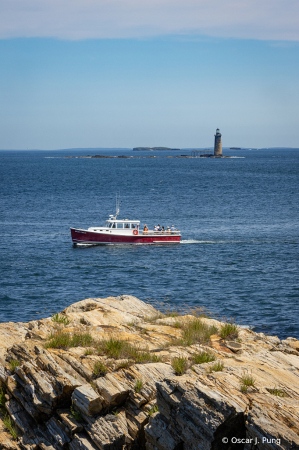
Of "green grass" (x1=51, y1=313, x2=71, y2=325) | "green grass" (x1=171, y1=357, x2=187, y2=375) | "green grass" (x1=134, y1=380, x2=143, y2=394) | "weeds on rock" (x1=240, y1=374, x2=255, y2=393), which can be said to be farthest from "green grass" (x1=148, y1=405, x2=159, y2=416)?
"green grass" (x1=51, y1=313, x2=71, y2=325)

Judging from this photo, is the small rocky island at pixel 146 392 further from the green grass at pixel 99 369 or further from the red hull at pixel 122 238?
the red hull at pixel 122 238

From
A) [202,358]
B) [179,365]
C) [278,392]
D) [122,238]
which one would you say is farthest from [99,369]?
[122,238]

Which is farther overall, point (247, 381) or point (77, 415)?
point (77, 415)

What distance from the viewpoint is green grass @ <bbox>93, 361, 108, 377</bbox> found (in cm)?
952

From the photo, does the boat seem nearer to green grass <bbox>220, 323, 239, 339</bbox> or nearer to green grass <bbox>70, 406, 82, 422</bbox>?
green grass <bbox>220, 323, 239, 339</bbox>

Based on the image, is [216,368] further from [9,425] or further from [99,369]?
[9,425]

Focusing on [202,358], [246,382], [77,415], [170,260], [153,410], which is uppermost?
[246,382]

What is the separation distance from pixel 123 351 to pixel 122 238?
3487cm

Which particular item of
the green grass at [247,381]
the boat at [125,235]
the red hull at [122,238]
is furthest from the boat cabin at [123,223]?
the green grass at [247,381]

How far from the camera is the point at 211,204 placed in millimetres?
71312

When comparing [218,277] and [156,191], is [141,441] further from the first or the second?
[156,191]

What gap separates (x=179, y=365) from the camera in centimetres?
921

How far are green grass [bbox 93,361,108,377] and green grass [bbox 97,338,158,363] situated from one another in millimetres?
624

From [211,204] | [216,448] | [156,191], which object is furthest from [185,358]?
[156,191]
